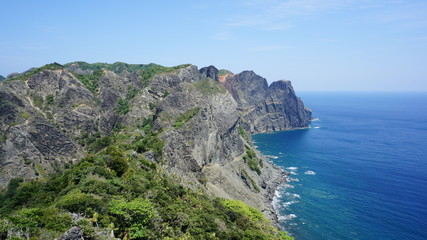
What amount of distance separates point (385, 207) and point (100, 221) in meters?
97.3

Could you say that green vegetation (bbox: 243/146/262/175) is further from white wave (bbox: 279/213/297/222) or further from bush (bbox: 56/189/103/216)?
bush (bbox: 56/189/103/216)

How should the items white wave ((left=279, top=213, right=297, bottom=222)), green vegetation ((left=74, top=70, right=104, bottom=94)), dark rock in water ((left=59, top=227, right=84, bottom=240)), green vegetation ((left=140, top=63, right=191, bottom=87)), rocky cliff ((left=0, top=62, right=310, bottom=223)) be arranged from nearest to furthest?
dark rock in water ((left=59, top=227, right=84, bottom=240)) → rocky cliff ((left=0, top=62, right=310, bottom=223)) → white wave ((left=279, top=213, right=297, bottom=222)) → green vegetation ((left=74, top=70, right=104, bottom=94)) → green vegetation ((left=140, top=63, right=191, bottom=87))

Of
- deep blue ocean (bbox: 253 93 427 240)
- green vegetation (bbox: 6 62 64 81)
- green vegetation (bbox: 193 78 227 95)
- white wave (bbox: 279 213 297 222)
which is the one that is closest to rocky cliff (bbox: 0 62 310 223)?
green vegetation (bbox: 6 62 64 81)

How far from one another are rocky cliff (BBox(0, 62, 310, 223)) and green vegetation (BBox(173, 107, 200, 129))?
74cm

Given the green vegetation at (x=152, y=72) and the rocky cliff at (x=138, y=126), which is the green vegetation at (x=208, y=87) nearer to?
the rocky cliff at (x=138, y=126)

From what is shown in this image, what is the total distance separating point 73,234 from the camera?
25.0 meters

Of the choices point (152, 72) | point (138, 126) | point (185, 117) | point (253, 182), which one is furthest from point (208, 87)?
point (253, 182)

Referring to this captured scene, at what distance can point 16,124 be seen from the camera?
277 feet

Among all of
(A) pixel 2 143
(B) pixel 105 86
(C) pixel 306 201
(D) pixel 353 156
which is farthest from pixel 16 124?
(D) pixel 353 156

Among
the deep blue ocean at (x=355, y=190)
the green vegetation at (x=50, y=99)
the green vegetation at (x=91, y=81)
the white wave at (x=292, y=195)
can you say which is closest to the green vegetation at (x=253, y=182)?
the deep blue ocean at (x=355, y=190)

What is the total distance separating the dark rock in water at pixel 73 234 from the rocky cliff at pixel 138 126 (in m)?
41.5

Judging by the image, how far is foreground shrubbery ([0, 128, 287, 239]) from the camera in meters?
27.4

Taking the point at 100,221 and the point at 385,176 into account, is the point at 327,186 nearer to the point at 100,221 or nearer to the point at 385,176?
the point at 385,176

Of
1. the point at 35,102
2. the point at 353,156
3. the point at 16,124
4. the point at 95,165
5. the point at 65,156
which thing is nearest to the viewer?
the point at 95,165
